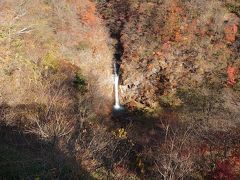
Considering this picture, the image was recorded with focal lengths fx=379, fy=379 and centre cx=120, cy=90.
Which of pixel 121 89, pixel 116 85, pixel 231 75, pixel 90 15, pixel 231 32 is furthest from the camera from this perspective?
pixel 90 15

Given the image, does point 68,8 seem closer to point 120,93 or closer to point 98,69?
point 98,69

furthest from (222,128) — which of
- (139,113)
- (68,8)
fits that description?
(68,8)

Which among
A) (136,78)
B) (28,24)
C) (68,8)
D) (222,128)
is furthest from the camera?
(68,8)

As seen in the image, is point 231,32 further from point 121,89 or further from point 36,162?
point 36,162

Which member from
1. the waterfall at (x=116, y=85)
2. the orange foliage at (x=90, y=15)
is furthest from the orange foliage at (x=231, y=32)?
the orange foliage at (x=90, y=15)

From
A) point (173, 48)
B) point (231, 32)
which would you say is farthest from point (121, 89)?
point (231, 32)

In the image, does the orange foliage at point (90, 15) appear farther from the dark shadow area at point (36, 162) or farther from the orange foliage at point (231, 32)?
the dark shadow area at point (36, 162)
